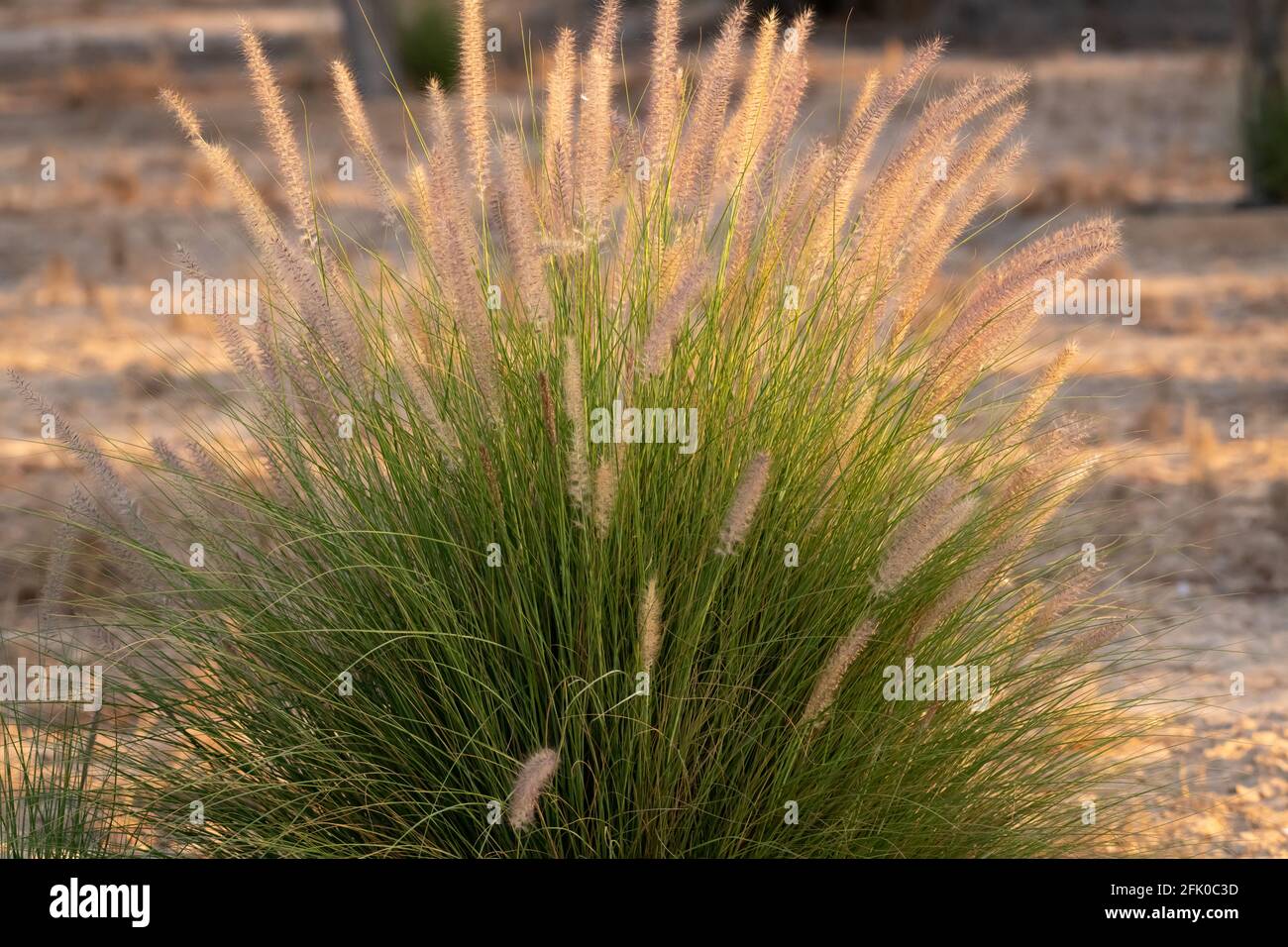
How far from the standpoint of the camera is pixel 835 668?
2570mm

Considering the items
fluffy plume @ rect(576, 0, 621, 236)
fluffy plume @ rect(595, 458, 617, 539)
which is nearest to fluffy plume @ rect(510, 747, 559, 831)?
fluffy plume @ rect(595, 458, 617, 539)

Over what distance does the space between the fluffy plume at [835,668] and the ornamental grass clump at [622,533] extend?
0.04 feet

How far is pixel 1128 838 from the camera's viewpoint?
3389 millimetres

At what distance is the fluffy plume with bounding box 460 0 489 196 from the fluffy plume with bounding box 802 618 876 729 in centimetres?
107

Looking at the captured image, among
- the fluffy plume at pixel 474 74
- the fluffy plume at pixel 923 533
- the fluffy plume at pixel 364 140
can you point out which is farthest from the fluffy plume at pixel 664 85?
the fluffy plume at pixel 923 533

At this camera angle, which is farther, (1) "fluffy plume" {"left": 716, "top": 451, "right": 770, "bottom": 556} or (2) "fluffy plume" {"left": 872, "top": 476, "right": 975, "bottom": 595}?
(2) "fluffy plume" {"left": 872, "top": 476, "right": 975, "bottom": 595}

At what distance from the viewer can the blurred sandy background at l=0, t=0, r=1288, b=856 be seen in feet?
17.1

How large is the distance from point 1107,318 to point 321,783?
825 centimetres

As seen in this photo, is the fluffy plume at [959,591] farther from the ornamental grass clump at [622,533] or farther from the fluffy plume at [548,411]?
the fluffy plume at [548,411]

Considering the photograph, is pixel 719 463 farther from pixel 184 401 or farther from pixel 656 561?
pixel 184 401

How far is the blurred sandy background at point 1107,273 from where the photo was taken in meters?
5.22

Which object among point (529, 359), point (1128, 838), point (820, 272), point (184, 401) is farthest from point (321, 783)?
point (184, 401)

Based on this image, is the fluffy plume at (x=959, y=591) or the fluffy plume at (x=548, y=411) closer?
the fluffy plume at (x=548, y=411)

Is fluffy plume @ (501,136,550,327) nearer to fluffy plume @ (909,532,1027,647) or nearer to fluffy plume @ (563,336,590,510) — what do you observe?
fluffy plume @ (563,336,590,510)
